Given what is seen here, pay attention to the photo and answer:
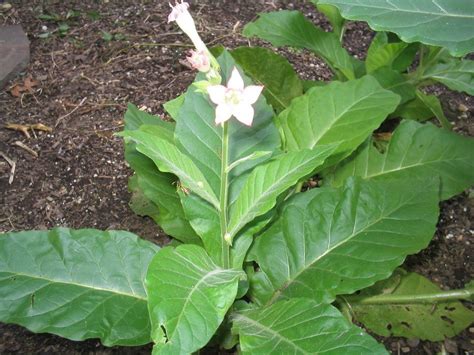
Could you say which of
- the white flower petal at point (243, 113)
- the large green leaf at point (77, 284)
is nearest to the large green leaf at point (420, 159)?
the large green leaf at point (77, 284)

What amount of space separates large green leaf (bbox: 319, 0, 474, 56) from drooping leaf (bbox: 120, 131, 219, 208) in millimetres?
456

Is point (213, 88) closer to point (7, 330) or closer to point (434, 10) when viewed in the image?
point (434, 10)

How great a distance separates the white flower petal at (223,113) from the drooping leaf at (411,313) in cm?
91

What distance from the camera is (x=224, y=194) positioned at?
1253 millimetres

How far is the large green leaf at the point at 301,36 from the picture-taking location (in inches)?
79.5

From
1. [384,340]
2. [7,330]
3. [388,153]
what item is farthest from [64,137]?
[384,340]

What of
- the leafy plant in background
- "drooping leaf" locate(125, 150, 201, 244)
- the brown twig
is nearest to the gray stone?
the brown twig

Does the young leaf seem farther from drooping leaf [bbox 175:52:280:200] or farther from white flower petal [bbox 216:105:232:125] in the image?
white flower petal [bbox 216:105:232:125]

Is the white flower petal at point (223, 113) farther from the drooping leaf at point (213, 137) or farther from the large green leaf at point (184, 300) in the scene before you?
the drooping leaf at point (213, 137)

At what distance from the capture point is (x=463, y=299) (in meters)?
1.70

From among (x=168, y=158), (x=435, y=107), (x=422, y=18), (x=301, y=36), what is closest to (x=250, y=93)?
(x=168, y=158)

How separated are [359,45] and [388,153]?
43.9 inches

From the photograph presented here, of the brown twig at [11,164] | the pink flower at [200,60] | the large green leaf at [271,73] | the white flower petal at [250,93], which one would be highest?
the pink flower at [200,60]

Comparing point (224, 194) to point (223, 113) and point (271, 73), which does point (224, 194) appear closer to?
point (223, 113)
